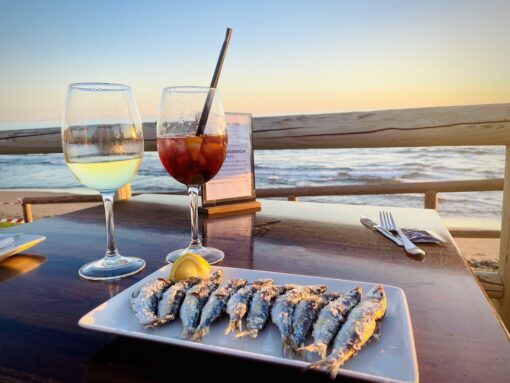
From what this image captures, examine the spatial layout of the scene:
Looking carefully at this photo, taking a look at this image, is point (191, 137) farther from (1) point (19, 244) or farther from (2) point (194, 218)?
(1) point (19, 244)

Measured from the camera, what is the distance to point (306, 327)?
53 cm

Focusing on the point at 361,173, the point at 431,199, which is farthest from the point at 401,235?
the point at 361,173

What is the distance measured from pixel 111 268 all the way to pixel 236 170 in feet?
2.74

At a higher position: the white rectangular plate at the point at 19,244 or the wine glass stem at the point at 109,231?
the wine glass stem at the point at 109,231

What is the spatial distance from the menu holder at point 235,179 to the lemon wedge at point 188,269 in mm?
750

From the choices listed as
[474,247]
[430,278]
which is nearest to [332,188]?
[430,278]

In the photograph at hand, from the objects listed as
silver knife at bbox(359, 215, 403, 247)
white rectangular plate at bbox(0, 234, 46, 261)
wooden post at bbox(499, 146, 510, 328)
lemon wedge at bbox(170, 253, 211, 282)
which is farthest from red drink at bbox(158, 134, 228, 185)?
wooden post at bbox(499, 146, 510, 328)

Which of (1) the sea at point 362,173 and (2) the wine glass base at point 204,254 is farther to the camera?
(1) the sea at point 362,173

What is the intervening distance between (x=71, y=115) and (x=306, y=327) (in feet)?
2.36

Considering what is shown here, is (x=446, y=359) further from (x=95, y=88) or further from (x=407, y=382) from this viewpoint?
(x=95, y=88)

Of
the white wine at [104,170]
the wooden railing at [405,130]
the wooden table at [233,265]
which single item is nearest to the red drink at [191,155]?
the white wine at [104,170]

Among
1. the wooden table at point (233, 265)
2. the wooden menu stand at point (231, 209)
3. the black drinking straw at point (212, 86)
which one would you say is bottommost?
the wooden table at point (233, 265)

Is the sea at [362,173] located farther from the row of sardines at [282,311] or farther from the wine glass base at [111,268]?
the row of sardines at [282,311]

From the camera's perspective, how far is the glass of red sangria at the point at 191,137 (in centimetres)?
100
